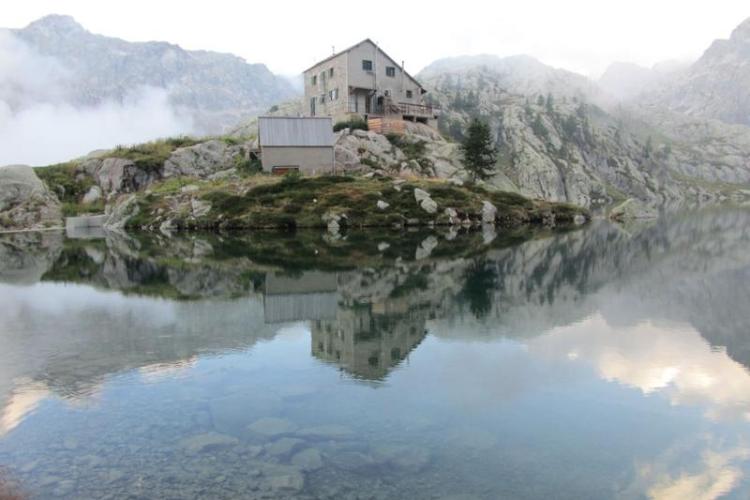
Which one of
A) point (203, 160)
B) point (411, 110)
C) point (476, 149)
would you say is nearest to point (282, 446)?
point (476, 149)

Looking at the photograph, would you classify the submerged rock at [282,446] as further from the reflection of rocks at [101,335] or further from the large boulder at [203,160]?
the large boulder at [203,160]

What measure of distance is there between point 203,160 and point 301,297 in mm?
66638

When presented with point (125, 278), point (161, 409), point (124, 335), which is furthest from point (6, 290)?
point (161, 409)

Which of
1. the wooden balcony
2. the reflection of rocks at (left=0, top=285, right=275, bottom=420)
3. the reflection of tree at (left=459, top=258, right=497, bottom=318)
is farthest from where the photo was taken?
the wooden balcony

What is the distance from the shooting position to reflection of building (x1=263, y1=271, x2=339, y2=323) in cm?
2244

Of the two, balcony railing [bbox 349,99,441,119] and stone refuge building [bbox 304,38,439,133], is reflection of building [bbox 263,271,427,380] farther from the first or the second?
balcony railing [bbox 349,99,441,119]

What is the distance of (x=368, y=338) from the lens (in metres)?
18.8

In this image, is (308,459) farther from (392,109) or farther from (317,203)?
(392,109)

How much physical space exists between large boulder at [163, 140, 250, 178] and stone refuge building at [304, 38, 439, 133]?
62.1 feet

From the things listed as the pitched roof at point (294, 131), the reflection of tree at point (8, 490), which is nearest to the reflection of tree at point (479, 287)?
the reflection of tree at point (8, 490)

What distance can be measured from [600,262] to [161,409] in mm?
32420

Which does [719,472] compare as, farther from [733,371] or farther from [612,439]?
[733,371]

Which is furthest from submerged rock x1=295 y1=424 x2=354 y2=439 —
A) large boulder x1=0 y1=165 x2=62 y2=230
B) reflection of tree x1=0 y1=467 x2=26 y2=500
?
large boulder x1=0 y1=165 x2=62 y2=230

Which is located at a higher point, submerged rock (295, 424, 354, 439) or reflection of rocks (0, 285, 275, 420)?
reflection of rocks (0, 285, 275, 420)
